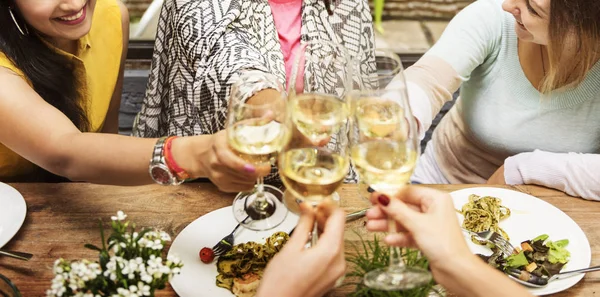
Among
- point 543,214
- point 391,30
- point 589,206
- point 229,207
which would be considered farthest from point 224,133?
point 391,30

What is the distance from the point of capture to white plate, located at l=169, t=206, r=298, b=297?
1.15 meters

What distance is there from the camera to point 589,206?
141cm

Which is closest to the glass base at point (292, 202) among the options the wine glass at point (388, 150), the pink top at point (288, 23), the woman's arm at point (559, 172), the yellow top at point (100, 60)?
the wine glass at point (388, 150)

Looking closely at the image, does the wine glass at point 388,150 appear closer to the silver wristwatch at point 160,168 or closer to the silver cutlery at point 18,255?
the silver wristwatch at point 160,168

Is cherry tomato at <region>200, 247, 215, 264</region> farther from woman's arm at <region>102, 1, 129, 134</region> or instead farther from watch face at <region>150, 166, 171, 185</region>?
woman's arm at <region>102, 1, 129, 134</region>

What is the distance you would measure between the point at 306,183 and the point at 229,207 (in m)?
0.45

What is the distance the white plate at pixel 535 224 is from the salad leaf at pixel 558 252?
0.01 m

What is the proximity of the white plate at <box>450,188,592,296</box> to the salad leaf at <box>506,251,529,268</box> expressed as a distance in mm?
58

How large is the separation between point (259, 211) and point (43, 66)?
0.78 m

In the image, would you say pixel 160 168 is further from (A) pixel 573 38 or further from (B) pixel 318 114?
(A) pixel 573 38

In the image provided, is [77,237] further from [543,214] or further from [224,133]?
[543,214]

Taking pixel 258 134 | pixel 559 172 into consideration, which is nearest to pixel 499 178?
pixel 559 172

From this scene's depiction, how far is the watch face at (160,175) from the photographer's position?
1301mm

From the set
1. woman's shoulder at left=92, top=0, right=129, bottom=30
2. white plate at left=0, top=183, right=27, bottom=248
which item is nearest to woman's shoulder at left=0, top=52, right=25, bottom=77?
white plate at left=0, top=183, right=27, bottom=248
